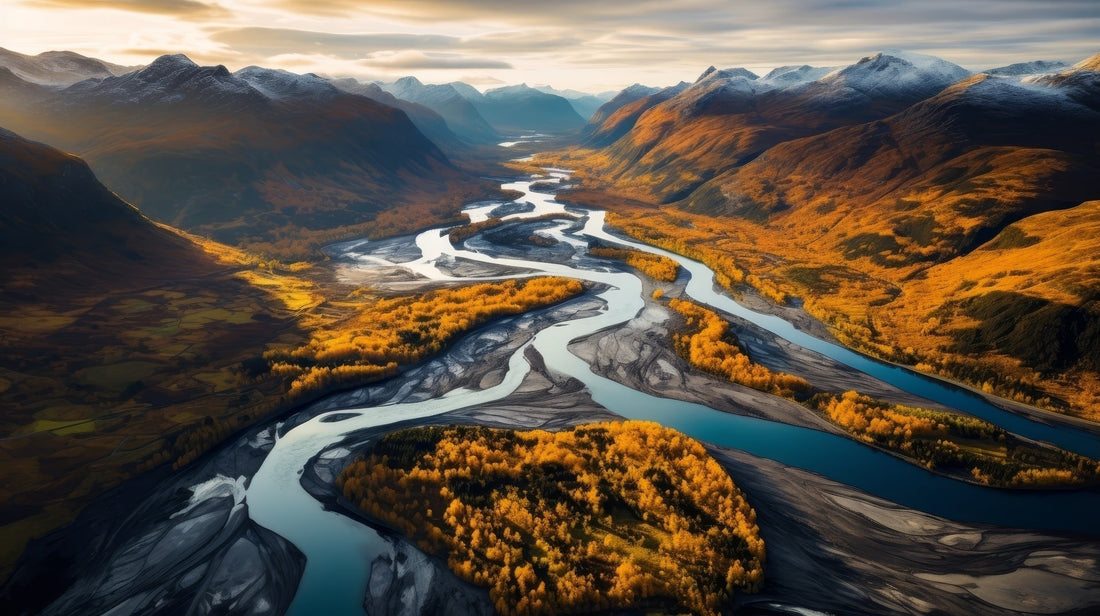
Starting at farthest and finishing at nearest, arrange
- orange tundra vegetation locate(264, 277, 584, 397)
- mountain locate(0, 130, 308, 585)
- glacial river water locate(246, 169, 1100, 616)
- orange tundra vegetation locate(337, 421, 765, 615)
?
orange tundra vegetation locate(264, 277, 584, 397) < mountain locate(0, 130, 308, 585) < glacial river water locate(246, 169, 1100, 616) < orange tundra vegetation locate(337, 421, 765, 615)

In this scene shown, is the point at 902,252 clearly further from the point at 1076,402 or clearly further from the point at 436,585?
the point at 436,585

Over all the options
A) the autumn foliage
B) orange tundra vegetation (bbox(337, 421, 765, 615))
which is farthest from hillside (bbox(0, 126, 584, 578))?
the autumn foliage

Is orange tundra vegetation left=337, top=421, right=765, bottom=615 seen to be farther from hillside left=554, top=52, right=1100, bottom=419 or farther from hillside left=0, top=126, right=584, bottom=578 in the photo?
hillside left=554, top=52, right=1100, bottom=419

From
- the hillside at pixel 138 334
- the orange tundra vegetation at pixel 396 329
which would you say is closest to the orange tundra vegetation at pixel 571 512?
the orange tundra vegetation at pixel 396 329

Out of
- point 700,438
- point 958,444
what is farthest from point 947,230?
point 700,438

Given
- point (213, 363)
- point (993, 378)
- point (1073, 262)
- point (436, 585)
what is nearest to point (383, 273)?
point (213, 363)

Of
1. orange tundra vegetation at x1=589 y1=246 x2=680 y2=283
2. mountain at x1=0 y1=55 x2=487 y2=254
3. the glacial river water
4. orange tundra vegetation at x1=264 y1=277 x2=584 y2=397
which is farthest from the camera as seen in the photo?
mountain at x1=0 y1=55 x2=487 y2=254
